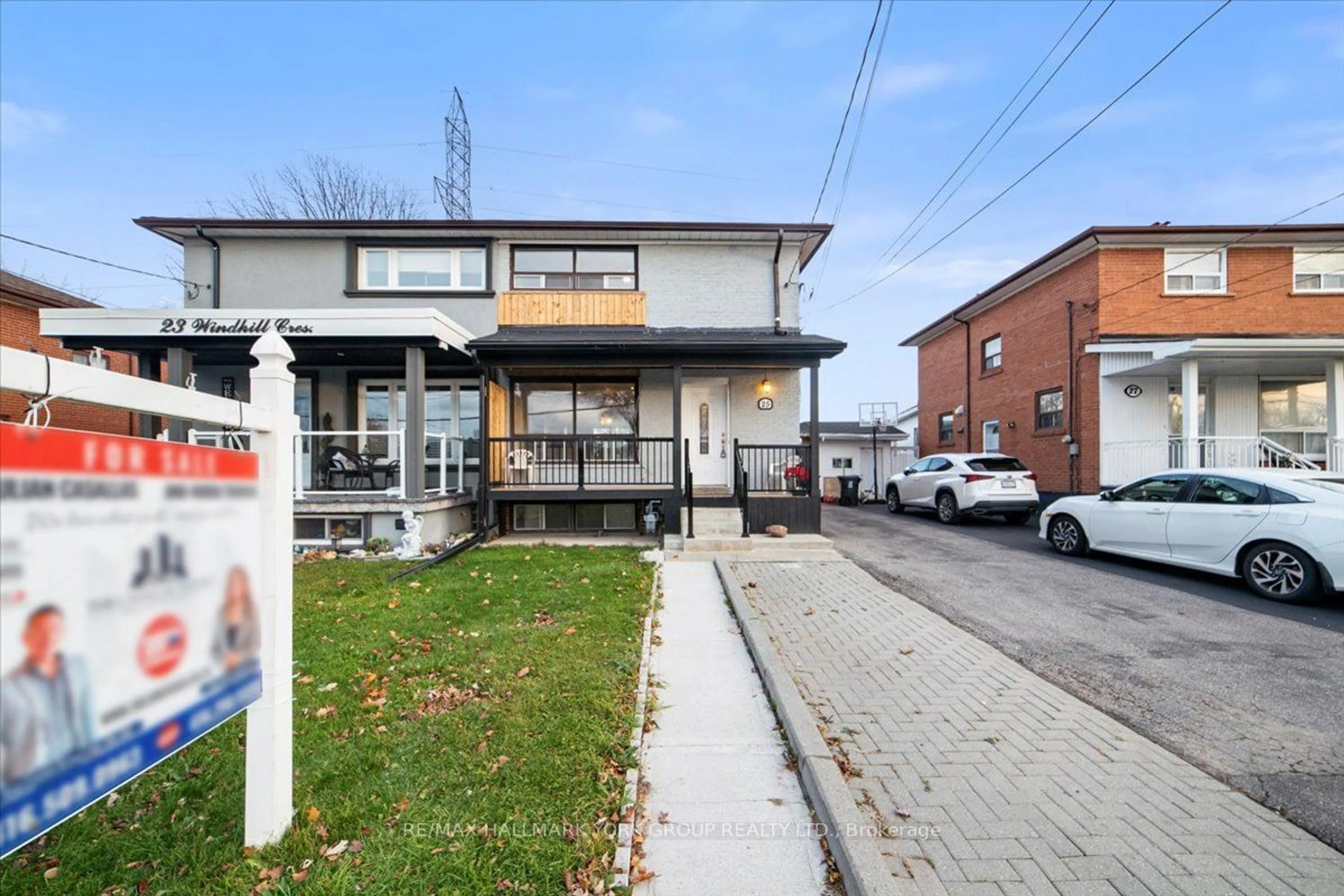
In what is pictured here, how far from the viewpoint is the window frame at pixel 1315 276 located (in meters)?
13.1

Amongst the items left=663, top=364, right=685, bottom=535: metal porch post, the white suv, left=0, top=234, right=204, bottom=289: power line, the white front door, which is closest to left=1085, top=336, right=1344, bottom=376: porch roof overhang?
the white suv

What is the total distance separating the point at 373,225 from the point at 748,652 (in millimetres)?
11937

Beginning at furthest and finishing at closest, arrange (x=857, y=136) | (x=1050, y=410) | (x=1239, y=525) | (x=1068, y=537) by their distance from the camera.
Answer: (x=1050, y=410), (x=857, y=136), (x=1068, y=537), (x=1239, y=525)

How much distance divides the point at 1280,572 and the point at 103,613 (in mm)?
9797

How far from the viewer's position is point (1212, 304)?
1306 cm

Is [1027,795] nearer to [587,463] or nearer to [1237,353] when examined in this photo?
[587,463]

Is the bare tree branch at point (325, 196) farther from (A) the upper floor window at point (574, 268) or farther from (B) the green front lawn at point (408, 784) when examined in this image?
(B) the green front lawn at point (408, 784)

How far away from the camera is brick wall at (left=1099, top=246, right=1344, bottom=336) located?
13.0 meters

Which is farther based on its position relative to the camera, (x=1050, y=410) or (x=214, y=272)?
(x=1050, y=410)

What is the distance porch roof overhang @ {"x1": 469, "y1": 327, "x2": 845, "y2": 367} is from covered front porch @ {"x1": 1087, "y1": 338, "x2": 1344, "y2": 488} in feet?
24.9

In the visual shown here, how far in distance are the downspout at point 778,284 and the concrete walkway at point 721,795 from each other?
887 centimetres

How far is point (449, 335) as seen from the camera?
977 centimetres

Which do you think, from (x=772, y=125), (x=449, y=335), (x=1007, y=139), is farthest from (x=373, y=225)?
(x=1007, y=139)

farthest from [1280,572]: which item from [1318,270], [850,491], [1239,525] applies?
[850,491]
